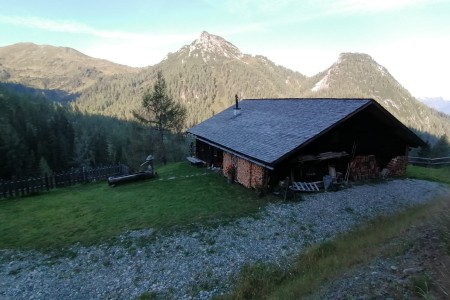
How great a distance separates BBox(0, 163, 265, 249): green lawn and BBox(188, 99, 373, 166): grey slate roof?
10.0 feet

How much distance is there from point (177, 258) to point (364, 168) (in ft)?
54.3

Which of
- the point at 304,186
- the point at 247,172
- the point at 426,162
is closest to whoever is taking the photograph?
the point at 304,186

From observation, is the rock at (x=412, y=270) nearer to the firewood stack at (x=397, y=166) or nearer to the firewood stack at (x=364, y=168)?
the firewood stack at (x=364, y=168)

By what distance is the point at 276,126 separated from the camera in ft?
74.8

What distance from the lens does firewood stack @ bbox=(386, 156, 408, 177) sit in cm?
2386

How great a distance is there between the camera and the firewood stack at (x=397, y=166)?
78.3 ft

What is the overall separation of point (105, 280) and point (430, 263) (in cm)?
1099

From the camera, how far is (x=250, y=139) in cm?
2227

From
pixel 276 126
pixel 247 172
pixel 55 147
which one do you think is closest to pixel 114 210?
pixel 247 172

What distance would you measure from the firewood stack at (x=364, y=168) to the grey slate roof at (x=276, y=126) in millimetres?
4318

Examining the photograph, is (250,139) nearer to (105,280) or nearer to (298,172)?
(298,172)

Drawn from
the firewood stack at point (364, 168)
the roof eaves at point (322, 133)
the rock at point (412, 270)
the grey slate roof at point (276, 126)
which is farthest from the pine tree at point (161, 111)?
the rock at point (412, 270)

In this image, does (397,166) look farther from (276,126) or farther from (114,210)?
(114,210)

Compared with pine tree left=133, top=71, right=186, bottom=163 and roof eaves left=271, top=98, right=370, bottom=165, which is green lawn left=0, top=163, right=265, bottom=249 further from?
pine tree left=133, top=71, right=186, bottom=163
